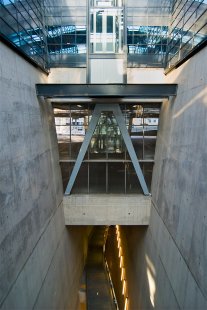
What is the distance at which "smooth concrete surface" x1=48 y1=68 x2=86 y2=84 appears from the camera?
18.8 m

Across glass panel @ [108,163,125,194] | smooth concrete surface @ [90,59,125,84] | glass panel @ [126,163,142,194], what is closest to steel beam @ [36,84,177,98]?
smooth concrete surface @ [90,59,125,84]

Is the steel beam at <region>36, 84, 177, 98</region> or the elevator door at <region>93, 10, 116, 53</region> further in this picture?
the elevator door at <region>93, 10, 116, 53</region>

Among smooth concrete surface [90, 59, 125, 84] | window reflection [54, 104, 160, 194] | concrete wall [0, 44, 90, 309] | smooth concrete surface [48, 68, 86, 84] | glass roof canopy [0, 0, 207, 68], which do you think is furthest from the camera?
window reflection [54, 104, 160, 194]

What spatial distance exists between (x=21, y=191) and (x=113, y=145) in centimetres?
901

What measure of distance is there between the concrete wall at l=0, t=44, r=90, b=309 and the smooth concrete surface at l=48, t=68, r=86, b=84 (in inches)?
54.3

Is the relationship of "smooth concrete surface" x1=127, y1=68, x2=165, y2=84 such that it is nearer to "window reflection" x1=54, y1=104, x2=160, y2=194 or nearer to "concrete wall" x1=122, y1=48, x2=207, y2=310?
"concrete wall" x1=122, y1=48, x2=207, y2=310

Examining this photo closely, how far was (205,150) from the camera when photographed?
9969 mm

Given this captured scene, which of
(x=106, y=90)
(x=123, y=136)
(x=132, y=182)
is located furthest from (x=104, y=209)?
Answer: (x=106, y=90)

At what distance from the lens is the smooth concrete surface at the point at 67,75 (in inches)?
739

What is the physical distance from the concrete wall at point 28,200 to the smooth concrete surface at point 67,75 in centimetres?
138

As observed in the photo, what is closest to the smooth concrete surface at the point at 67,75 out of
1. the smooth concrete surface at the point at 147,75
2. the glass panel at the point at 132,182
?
the smooth concrete surface at the point at 147,75

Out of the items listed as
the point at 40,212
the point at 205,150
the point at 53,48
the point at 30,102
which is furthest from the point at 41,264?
the point at 53,48

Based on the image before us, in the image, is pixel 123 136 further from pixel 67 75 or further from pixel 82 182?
pixel 67 75

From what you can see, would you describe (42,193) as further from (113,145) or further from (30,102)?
(113,145)
